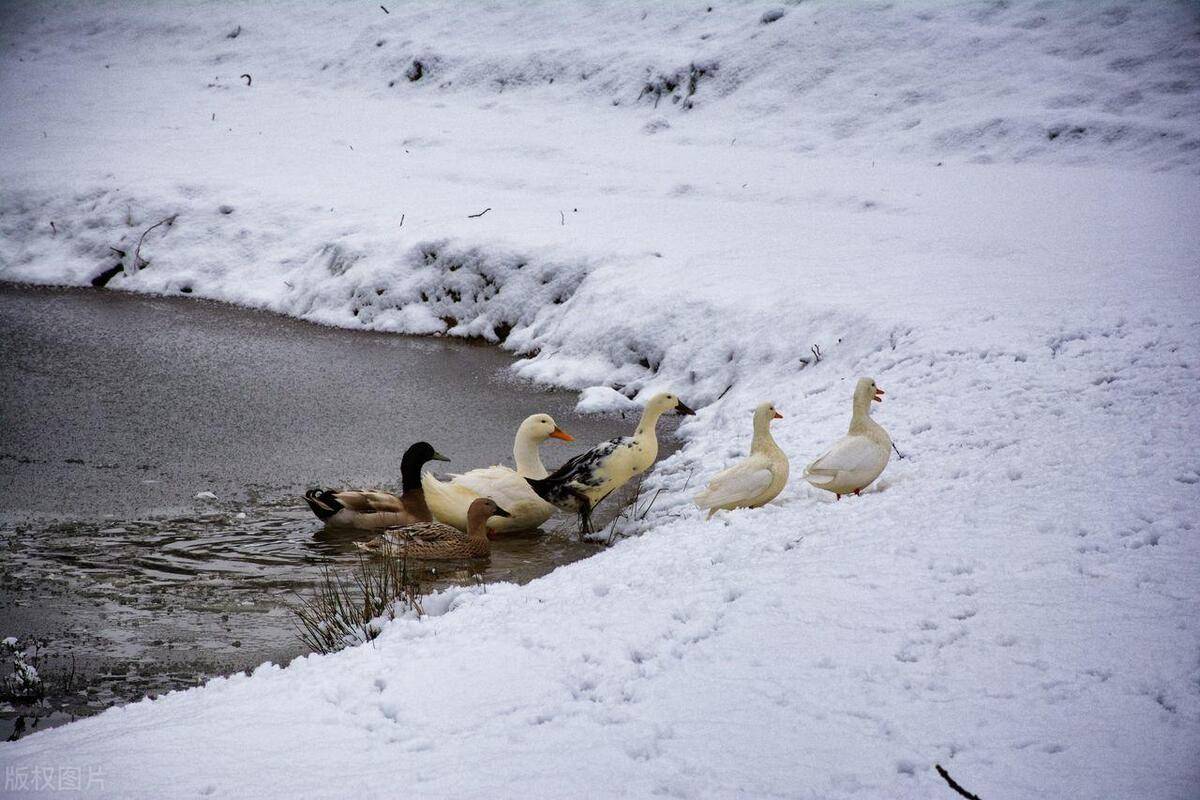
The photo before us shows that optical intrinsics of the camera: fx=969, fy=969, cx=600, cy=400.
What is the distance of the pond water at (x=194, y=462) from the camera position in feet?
17.2

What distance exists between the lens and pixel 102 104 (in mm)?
25578

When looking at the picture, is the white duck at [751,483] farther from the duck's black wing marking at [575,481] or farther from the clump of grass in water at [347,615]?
the clump of grass in water at [347,615]

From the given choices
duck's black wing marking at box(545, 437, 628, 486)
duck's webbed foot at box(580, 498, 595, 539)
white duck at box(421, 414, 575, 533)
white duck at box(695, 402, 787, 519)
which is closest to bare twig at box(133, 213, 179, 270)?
white duck at box(421, 414, 575, 533)

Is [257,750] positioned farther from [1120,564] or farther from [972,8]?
[972,8]

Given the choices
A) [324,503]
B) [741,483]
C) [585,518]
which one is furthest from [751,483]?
[324,503]

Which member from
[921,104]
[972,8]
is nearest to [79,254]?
[921,104]

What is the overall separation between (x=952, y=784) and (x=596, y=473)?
4.66 metres

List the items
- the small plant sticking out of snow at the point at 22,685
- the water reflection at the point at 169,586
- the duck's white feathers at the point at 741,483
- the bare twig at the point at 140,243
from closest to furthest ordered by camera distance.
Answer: the small plant sticking out of snow at the point at 22,685 < the water reflection at the point at 169,586 < the duck's white feathers at the point at 741,483 < the bare twig at the point at 140,243

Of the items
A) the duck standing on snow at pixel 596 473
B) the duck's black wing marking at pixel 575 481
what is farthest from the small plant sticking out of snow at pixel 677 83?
the duck's black wing marking at pixel 575 481

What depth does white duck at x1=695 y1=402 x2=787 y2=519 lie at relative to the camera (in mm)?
5918

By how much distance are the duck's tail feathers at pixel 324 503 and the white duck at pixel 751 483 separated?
277 cm

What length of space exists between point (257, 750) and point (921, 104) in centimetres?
2045

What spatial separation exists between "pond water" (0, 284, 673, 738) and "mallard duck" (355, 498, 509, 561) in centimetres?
19

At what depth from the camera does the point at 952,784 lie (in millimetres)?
2912
